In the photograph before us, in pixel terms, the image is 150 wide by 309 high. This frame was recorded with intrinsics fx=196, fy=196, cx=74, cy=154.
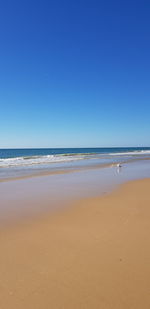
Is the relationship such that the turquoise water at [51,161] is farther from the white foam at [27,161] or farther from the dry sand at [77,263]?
the dry sand at [77,263]

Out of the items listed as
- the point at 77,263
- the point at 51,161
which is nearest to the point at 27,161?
the point at 51,161

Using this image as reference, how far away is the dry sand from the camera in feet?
7.98

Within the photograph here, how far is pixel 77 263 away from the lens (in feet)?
10.3

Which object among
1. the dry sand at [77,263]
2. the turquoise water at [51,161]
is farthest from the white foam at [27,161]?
the dry sand at [77,263]

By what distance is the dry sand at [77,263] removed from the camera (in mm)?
2432

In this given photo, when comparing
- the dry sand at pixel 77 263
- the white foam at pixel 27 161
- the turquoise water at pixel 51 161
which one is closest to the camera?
the dry sand at pixel 77 263

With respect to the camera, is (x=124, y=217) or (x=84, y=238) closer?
(x=84, y=238)

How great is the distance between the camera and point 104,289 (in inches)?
101

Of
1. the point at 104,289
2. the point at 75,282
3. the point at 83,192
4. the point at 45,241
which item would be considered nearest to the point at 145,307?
the point at 104,289

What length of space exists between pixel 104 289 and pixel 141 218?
9.12ft

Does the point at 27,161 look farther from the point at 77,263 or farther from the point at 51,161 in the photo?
the point at 77,263

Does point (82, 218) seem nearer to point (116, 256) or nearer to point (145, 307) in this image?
point (116, 256)

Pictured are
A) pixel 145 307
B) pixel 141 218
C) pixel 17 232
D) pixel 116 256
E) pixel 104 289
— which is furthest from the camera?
pixel 141 218

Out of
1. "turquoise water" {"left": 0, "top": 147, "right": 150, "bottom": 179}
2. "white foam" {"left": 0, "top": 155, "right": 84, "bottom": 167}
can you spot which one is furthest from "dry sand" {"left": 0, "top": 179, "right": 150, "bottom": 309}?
"white foam" {"left": 0, "top": 155, "right": 84, "bottom": 167}
